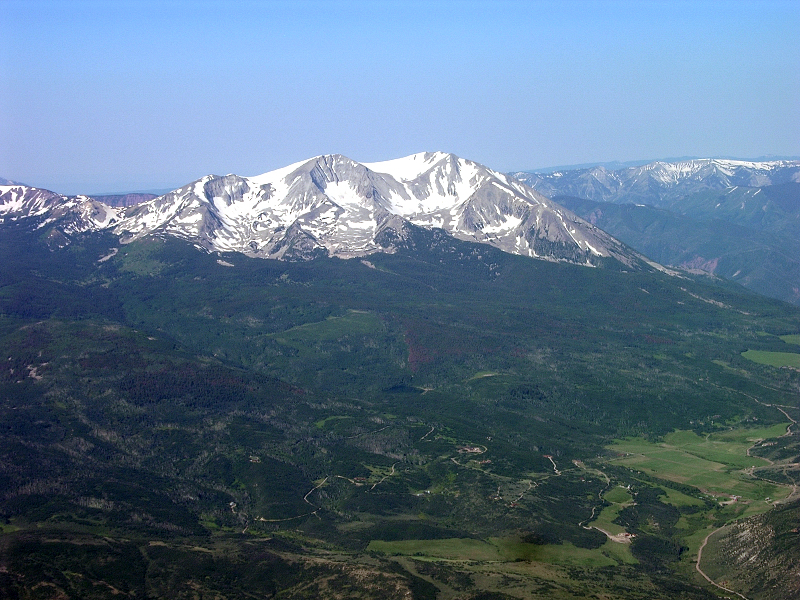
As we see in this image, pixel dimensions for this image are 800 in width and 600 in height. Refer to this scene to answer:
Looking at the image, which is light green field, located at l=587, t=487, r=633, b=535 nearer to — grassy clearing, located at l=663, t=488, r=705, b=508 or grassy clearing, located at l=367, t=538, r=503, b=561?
grassy clearing, located at l=663, t=488, r=705, b=508

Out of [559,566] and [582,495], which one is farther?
[582,495]

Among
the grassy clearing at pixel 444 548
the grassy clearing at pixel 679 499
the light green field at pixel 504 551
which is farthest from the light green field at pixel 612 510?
the grassy clearing at pixel 444 548

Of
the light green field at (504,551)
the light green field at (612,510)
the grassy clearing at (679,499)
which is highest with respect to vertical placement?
the light green field at (504,551)

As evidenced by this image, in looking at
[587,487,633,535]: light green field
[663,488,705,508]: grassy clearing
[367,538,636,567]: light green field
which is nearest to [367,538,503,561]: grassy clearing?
[367,538,636,567]: light green field

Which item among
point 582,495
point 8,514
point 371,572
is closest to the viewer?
point 371,572

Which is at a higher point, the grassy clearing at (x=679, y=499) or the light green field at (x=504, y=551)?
the light green field at (x=504, y=551)

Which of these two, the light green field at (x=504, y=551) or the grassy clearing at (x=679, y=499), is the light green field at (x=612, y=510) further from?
the grassy clearing at (x=679, y=499)

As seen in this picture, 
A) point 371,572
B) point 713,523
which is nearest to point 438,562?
point 371,572

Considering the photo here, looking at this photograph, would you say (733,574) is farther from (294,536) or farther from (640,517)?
(294,536)

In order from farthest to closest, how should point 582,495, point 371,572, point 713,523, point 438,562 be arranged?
point 582,495
point 713,523
point 438,562
point 371,572
